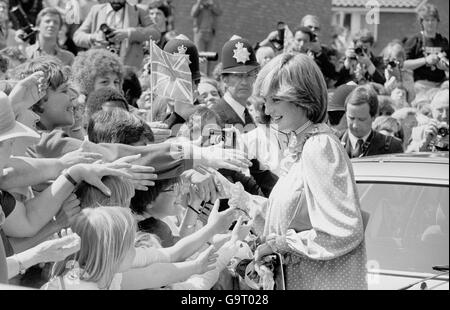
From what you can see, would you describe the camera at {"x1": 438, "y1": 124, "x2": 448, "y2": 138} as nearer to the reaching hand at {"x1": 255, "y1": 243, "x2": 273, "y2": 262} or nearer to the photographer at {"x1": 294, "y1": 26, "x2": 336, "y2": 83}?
the photographer at {"x1": 294, "y1": 26, "x2": 336, "y2": 83}

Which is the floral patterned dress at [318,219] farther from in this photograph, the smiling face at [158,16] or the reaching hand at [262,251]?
the smiling face at [158,16]

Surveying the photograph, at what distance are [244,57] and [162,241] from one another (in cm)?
269

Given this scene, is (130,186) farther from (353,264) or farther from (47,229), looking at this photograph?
(353,264)

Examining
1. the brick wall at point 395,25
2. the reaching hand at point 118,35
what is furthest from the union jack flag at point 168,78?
the brick wall at point 395,25

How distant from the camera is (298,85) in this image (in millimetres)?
3945

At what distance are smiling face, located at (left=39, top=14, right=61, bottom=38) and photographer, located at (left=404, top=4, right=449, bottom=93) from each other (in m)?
4.76

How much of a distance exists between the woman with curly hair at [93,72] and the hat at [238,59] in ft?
3.19

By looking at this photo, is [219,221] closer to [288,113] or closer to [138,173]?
[138,173]

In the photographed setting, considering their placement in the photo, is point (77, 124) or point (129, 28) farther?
point (129, 28)

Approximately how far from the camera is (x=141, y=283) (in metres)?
3.86

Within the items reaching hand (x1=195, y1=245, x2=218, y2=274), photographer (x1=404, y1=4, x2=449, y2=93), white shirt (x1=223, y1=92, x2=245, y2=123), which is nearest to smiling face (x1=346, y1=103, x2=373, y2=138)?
white shirt (x1=223, y1=92, x2=245, y2=123)

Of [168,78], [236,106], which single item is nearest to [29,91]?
[168,78]

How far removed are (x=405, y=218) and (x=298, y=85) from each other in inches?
66.1

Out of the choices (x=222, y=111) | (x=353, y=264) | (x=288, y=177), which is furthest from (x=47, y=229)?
(x=222, y=111)
